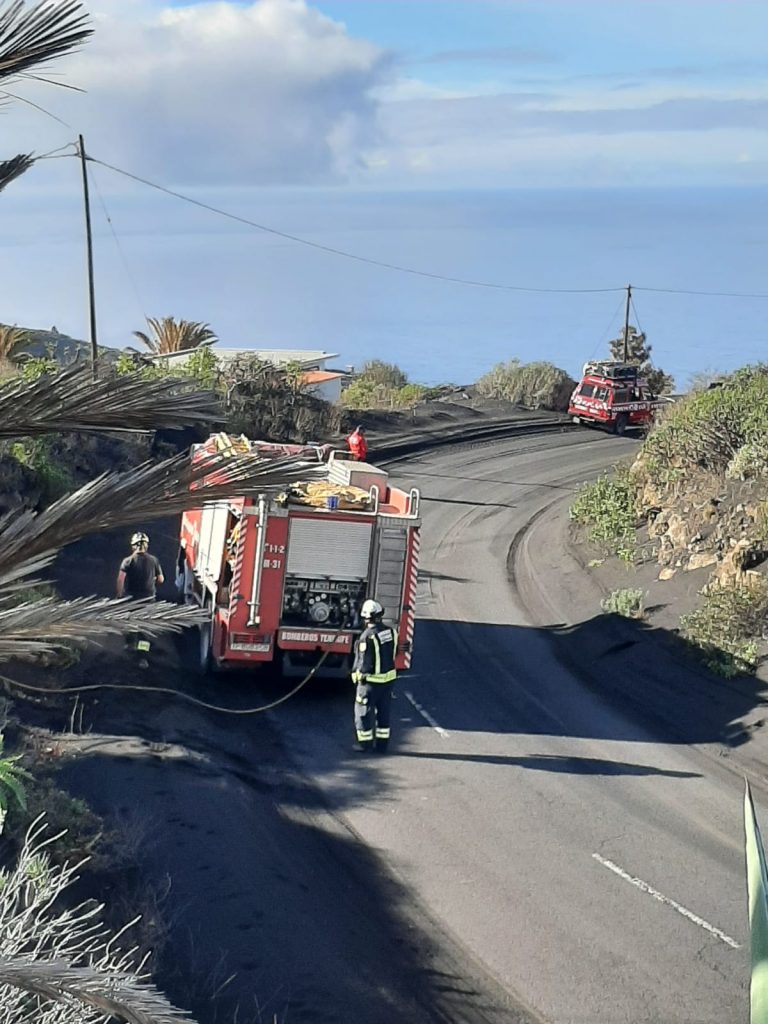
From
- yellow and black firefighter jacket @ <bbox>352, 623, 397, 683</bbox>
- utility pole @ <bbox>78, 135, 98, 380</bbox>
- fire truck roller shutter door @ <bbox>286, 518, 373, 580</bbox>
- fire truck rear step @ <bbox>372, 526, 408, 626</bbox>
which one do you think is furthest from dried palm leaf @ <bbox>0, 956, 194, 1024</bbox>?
utility pole @ <bbox>78, 135, 98, 380</bbox>

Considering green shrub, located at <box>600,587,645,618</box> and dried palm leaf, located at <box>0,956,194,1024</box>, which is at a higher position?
green shrub, located at <box>600,587,645,618</box>

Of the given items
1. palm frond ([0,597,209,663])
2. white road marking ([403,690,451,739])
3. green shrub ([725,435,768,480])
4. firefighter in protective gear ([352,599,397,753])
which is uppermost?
green shrub ([725,435,768,480])

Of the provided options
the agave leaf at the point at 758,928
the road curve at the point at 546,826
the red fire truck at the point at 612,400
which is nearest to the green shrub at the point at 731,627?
the road curve at the point at 546,826

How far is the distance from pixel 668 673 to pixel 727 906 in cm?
634

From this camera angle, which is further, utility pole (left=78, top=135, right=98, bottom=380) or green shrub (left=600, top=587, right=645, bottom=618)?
utility pole (left=78, top=135, right=98, bottom=380)

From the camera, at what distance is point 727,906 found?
408 inches

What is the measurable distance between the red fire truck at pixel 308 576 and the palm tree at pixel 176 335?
23786mm

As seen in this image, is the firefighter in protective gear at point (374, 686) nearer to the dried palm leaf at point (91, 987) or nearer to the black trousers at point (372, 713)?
the black trousers at point (372, 713)

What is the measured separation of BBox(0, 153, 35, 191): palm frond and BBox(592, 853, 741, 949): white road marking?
7806 millimetres

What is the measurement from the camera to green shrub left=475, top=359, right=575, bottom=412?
4453cm

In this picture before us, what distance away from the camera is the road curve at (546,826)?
9.16 metres

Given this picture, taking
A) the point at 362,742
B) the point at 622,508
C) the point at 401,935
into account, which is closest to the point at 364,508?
the point at 362,742

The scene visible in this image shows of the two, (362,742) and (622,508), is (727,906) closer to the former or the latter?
(362,742)

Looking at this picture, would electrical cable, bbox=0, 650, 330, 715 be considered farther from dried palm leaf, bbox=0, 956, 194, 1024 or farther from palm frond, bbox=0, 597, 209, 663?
dried palm leaf, bbox=0, 956, 194, 1024
